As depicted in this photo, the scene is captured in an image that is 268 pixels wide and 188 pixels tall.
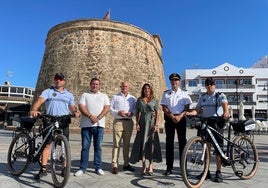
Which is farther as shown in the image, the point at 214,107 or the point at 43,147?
the point at 214,107

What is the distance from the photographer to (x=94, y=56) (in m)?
22.4

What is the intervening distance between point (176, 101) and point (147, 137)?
2.75ft

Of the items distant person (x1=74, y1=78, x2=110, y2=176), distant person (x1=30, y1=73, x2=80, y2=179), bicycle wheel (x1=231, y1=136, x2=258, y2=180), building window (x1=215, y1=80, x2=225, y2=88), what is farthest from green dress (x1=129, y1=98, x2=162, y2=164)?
building window (x1=215, y1=80, x2=225, y2=88)

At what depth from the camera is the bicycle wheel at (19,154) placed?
510 cm

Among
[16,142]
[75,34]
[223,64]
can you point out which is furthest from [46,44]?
[223,64]

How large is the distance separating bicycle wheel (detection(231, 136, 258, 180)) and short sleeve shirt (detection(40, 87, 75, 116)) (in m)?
2.88

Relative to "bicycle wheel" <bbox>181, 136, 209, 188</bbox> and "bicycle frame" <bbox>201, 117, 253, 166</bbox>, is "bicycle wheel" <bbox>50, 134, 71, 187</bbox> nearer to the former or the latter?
"bicycle wheel" <bbox>181, 136, 209, 188</bbox>

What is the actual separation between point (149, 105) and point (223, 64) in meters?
49.7

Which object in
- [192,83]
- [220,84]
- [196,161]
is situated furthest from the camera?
[192,83]

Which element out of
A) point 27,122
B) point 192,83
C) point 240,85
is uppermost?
point 192,83

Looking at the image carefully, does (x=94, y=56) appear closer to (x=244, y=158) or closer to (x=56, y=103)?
(x=56, y=103)

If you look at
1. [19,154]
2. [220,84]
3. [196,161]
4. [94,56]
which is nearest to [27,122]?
[19,154]

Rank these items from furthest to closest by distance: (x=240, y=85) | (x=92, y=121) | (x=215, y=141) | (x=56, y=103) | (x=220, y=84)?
(x=220, y=84), (x=240, y=85), (x=92, y=121), (x=56, y=103), (x=215, y=141)

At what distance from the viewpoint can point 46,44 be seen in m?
25.7
